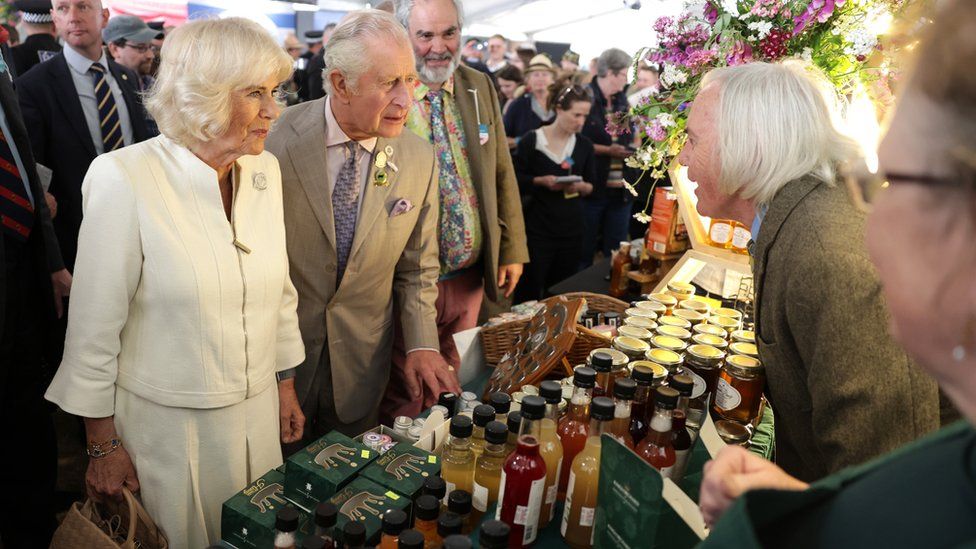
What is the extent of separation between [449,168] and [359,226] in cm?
74

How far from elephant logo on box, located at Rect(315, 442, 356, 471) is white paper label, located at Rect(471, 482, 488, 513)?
11.0 inches

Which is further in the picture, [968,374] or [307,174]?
[307,174]

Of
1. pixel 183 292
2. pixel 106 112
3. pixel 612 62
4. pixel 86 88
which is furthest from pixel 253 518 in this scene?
pixel 612 62

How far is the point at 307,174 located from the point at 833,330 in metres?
1.57

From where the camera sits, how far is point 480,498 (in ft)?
4.56

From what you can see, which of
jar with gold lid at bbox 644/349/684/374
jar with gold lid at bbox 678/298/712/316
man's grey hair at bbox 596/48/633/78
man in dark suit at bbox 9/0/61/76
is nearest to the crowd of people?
jar with gold lid at bbox 644/349/684/374

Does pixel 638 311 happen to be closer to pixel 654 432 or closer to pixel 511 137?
pixel 654 432

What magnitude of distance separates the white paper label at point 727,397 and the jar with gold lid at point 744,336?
193mm

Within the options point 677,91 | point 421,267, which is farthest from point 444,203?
point 677,91

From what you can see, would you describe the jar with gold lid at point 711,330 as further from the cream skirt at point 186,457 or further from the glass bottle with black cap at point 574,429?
the cream skirt at point 186,457

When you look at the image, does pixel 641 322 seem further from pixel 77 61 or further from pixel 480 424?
pixel 77 61

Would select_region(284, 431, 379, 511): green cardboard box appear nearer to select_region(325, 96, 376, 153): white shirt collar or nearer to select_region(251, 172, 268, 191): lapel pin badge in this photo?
select_region(251, 172, 268, 191): lapel pin badge

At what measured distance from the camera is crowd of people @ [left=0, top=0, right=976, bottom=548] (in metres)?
0.64

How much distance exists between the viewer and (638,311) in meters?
2.14
